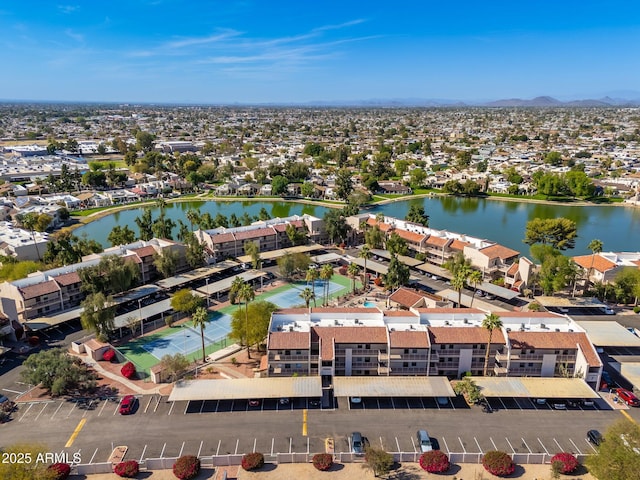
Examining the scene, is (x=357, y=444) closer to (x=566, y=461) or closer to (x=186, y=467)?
(x=186, y=467)

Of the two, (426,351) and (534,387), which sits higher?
(426,351)

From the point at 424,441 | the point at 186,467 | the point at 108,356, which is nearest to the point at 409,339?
the point at 424,441

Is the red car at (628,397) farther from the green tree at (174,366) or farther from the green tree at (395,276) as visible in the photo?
the green tree at (174,366)

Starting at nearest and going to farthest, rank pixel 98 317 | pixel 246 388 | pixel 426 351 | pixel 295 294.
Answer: pixel 246 388 → pixel 426 351 → pixel 98 317 → pixel 295 294

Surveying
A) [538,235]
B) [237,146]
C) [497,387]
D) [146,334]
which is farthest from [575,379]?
[237,146]

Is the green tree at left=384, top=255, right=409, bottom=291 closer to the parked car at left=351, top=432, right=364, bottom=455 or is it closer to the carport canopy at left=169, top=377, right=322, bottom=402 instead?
the carport canopy at left=169, top=377, right=322, bottom=402

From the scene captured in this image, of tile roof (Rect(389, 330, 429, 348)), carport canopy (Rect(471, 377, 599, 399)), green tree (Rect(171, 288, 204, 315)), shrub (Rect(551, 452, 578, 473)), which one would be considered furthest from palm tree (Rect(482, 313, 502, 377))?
green tree (Rect(171, 288, 204, 315))
